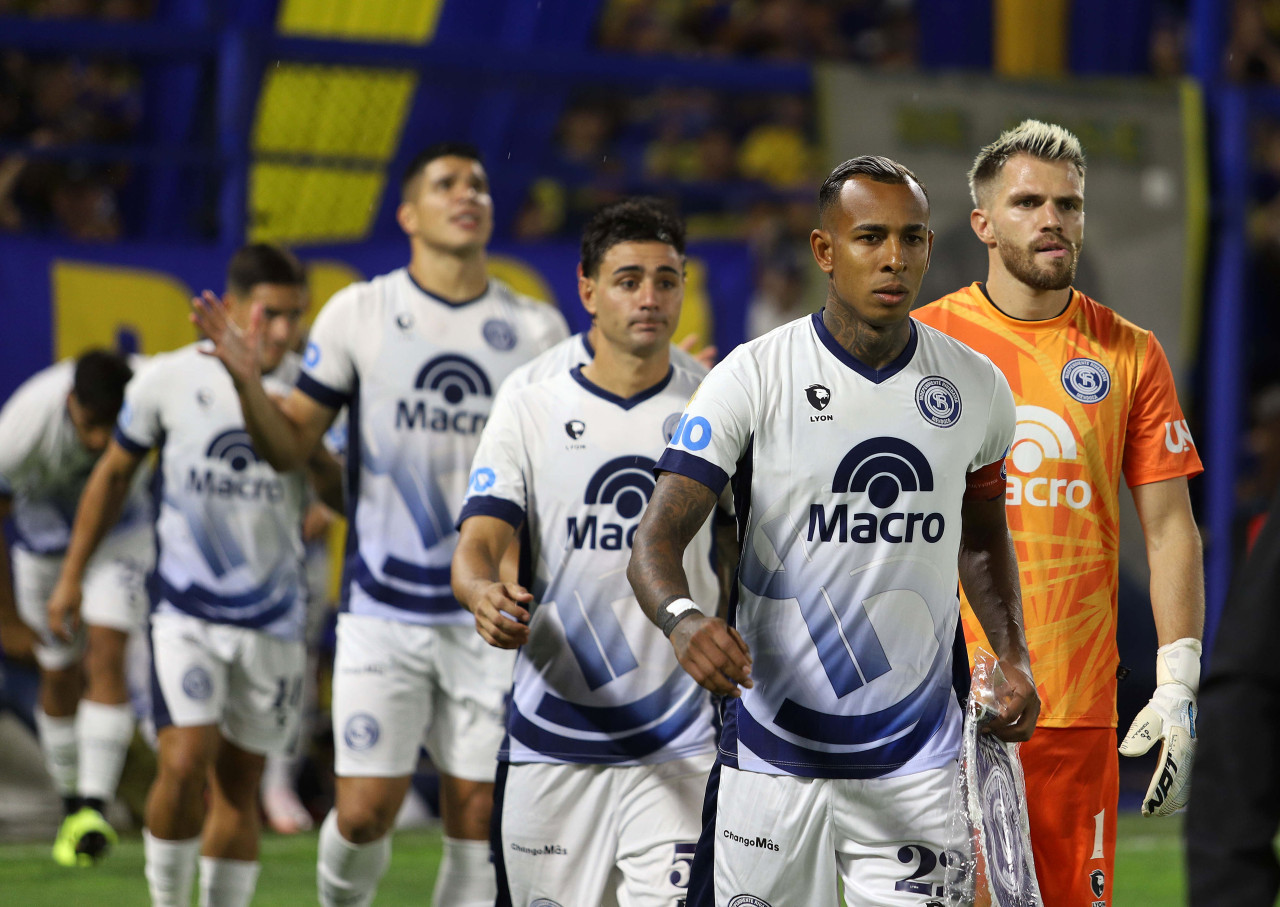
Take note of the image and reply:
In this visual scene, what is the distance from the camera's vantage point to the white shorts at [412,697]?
5.19 m

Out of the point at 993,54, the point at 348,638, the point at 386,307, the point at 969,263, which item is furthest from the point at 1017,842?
the point at 993,54

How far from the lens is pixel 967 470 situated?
3432 millimetres

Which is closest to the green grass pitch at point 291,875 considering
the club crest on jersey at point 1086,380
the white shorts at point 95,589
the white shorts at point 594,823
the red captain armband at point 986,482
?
the white shorts at point 95,589

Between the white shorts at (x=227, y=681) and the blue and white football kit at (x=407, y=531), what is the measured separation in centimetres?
83

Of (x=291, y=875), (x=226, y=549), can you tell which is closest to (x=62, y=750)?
(x=291, y=875)

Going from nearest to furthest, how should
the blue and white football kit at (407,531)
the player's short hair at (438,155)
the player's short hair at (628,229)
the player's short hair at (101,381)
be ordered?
the player's short hair at (628,229) → the blue and white football kit at (407,531) → the player's short hair at (438,155) → the player's short hair at (101,381)

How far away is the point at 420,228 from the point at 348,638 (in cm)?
140

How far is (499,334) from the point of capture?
216 inches

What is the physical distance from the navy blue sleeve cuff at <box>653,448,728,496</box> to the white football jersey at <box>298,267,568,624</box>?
2.19 m

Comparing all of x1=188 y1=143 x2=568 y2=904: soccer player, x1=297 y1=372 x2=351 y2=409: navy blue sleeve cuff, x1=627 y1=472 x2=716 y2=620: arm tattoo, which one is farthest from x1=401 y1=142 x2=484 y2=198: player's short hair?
x1=627 y1=472 x2=716 y2=620: arm tattoo

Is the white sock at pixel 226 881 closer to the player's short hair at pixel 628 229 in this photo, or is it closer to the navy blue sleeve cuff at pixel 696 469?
the player's short hair at pixel 628 229

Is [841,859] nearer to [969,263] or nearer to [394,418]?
[394,418]

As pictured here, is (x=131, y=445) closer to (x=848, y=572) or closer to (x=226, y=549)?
(x=226, y=549)

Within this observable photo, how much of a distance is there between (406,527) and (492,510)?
1267 mm
